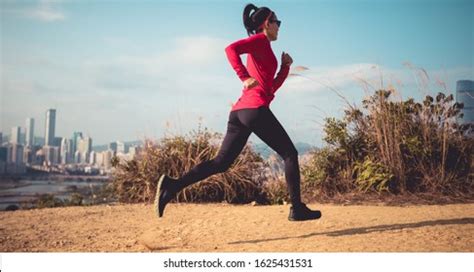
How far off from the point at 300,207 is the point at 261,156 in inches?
108

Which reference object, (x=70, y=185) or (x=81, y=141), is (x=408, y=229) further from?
(x=81, y=141)

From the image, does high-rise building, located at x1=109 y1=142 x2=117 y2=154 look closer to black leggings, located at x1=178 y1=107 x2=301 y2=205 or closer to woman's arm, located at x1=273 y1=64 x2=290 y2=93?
black leggings, located at x1=178 y1=107 x2=301 y2=205

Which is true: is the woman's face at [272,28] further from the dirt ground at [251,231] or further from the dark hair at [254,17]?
the dirt ground at [251,231]

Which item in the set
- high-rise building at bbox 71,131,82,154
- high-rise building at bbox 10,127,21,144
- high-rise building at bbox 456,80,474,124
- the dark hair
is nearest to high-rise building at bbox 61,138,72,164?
high-rise building at bbox 71,131,82,154

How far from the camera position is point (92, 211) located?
5.54 metres

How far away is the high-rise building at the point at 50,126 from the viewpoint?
18.8ft

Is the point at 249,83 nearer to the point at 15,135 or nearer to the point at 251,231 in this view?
the point at 251,231

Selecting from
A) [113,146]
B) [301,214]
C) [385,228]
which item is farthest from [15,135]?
[385,228]

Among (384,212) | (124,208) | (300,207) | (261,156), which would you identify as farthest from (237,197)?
(300,207)

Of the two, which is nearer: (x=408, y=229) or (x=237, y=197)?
(x=408, y=229)

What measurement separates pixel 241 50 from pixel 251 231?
58.1 inches

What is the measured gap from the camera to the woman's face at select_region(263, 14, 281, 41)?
3.80 metres

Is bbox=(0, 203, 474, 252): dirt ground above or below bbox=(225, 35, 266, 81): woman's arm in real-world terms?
below

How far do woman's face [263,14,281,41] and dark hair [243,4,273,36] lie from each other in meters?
0.05
